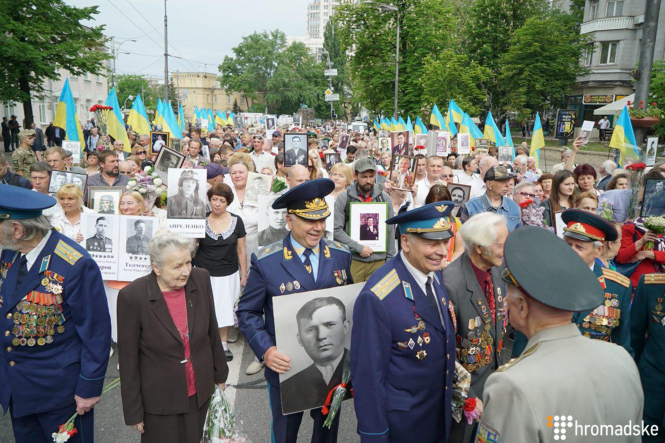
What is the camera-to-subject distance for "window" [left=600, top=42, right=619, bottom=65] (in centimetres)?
4132

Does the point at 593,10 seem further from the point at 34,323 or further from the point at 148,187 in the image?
the point at 34,323

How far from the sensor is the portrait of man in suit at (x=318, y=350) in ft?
10.1

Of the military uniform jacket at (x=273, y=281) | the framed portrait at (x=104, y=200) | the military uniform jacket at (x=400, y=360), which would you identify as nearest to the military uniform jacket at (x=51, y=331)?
the military uniform jacket at (x=273, y=281)

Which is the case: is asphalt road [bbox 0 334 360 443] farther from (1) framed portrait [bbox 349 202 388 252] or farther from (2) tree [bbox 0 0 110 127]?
(2) tree [bbox 0 0 110 127]

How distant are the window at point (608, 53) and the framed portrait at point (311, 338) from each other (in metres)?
47.3

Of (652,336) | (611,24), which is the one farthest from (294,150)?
(611,24)

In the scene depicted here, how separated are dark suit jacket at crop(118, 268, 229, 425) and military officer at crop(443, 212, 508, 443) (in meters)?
1.76

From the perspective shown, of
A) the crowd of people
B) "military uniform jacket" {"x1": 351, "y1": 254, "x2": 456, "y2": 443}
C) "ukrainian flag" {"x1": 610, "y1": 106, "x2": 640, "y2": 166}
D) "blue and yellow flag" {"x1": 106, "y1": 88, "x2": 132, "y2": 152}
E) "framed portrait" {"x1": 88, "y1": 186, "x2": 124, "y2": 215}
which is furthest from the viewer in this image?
"blue and yellow flag" {"x1": 106, "y1": 88, "x2": 132, "y2": 152}

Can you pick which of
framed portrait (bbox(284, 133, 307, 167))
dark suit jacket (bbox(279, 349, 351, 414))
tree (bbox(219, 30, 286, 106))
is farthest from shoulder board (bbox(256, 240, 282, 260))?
tree (bbox(219, 30, 286, 106))

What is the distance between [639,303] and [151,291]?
345 centimetres

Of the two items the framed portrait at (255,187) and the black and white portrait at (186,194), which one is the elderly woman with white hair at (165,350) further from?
the framed portrait at (255,187)

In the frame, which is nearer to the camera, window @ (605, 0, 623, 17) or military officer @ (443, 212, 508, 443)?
military officer @ (443, 212, 508, 443)

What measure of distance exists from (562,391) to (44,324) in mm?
3021

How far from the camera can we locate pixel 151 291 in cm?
319
